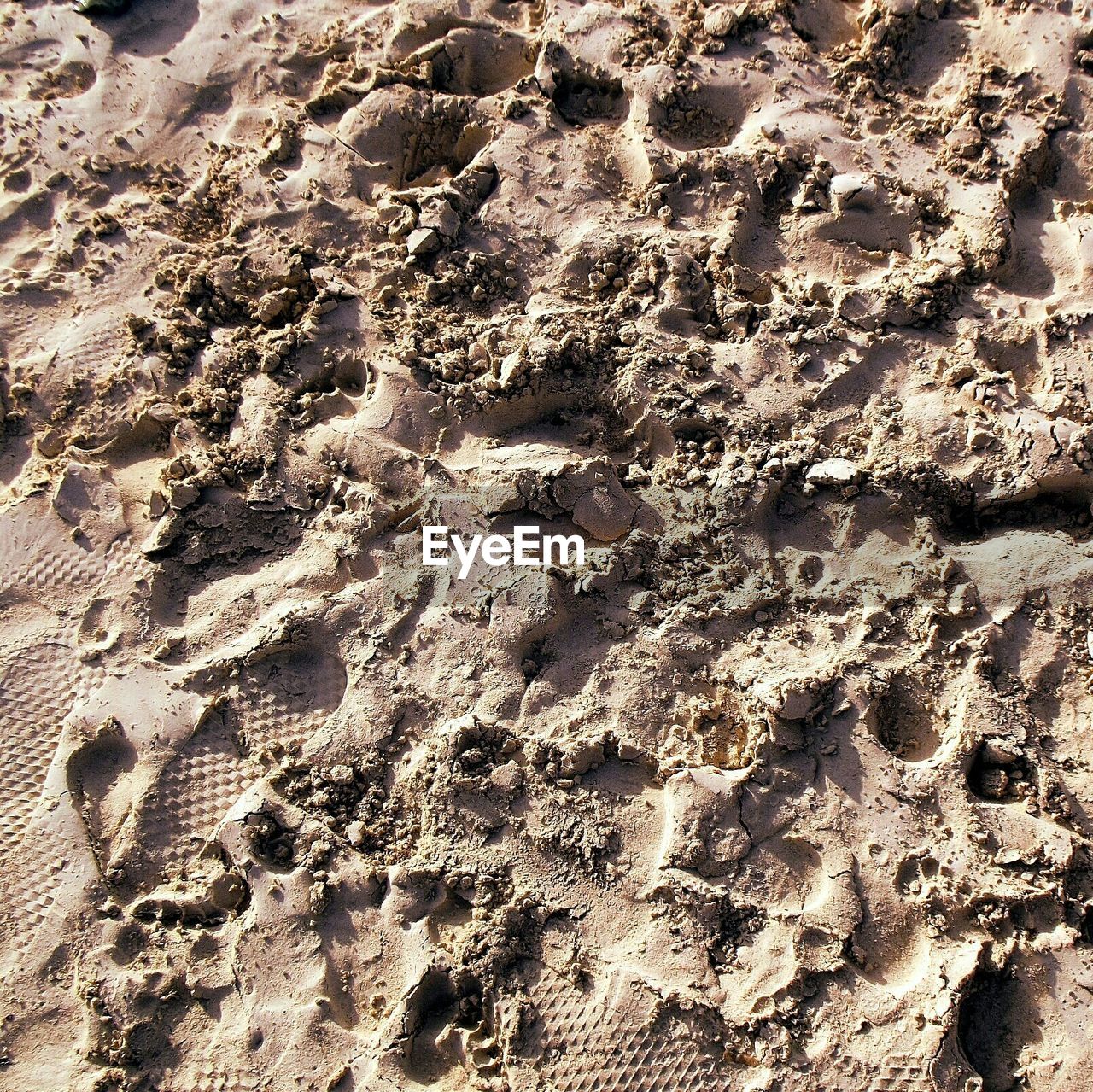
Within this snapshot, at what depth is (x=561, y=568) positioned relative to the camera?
272 centimetres

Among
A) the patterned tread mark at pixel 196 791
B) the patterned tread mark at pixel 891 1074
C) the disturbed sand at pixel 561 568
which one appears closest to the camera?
the patterned tread mark at pixel 891 1074

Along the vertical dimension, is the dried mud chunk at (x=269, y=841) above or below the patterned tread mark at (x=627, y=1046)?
above

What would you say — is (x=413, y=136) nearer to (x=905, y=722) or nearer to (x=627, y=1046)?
(x=905, y=722)

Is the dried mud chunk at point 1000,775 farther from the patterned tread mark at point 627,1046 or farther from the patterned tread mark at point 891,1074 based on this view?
the patterned tread mark at point 627,1046

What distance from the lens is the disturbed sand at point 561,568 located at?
2.31 meters

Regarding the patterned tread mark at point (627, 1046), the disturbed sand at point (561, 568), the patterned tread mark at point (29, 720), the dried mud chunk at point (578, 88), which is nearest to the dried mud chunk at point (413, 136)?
the disturbed sand at point (561, 568)

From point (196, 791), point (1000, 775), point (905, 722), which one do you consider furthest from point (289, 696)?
point (1000, 775)

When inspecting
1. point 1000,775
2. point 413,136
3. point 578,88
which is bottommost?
point 1000,775

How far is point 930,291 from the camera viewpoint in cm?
299

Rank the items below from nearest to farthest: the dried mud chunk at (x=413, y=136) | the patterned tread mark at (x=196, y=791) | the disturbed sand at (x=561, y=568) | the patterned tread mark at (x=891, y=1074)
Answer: the patterned tread mark at (x=891, y=1074) → the disturbed sand at (x=561, y=568) → the patterned tread mark at (x=196, y=791) → the dried mud chunk at (x=413, y=136)

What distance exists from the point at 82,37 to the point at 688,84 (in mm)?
2839

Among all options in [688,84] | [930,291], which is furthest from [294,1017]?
[688,84]

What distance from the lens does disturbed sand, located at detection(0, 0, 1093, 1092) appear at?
231 cm

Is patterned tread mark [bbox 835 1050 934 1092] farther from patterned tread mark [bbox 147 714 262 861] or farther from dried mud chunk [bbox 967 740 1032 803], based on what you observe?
patterned tread mark [bbox 147 714 262 861]
